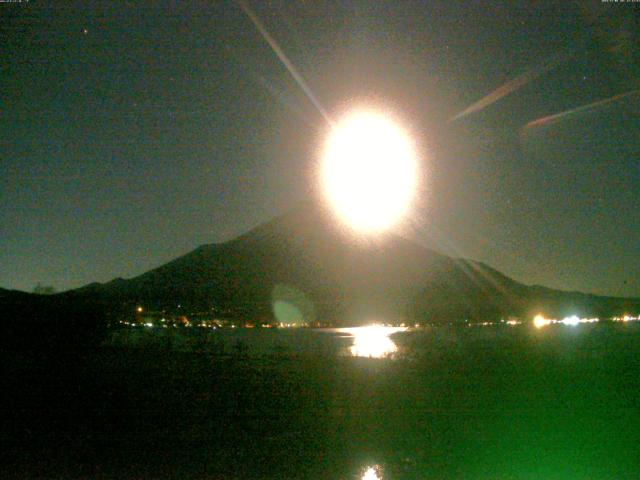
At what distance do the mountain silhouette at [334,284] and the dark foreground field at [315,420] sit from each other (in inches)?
1628

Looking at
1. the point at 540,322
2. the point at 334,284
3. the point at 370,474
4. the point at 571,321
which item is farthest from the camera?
the point at 334,284

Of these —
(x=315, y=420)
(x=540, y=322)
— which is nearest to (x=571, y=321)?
(x=540, y=322)

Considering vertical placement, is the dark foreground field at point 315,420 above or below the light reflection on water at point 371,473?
above

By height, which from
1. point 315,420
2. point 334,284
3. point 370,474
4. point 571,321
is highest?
point 334,284

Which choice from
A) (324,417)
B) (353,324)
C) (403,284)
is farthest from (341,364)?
(403,284)

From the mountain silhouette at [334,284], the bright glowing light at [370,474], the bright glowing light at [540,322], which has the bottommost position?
the bright glowing light at [370,474]

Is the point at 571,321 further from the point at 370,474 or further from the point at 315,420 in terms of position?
the point at 370,474

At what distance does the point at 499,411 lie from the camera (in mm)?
13414

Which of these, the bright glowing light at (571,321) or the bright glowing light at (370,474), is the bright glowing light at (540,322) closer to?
the bright glowing light at (571,321)

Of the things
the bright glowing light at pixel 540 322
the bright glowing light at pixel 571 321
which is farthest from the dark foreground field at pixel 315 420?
the bright glowing light at pixel 571 321

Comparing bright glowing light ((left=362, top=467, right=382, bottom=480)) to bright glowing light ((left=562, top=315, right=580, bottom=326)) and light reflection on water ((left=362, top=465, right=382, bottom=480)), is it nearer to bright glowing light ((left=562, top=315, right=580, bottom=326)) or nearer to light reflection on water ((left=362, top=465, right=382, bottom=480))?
light reflection on water ((left=362, top=465, right=382, bottom=480))

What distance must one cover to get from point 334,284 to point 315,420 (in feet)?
256

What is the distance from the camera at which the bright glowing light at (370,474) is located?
8.72 metres

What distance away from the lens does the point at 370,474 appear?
8891 millimetres
